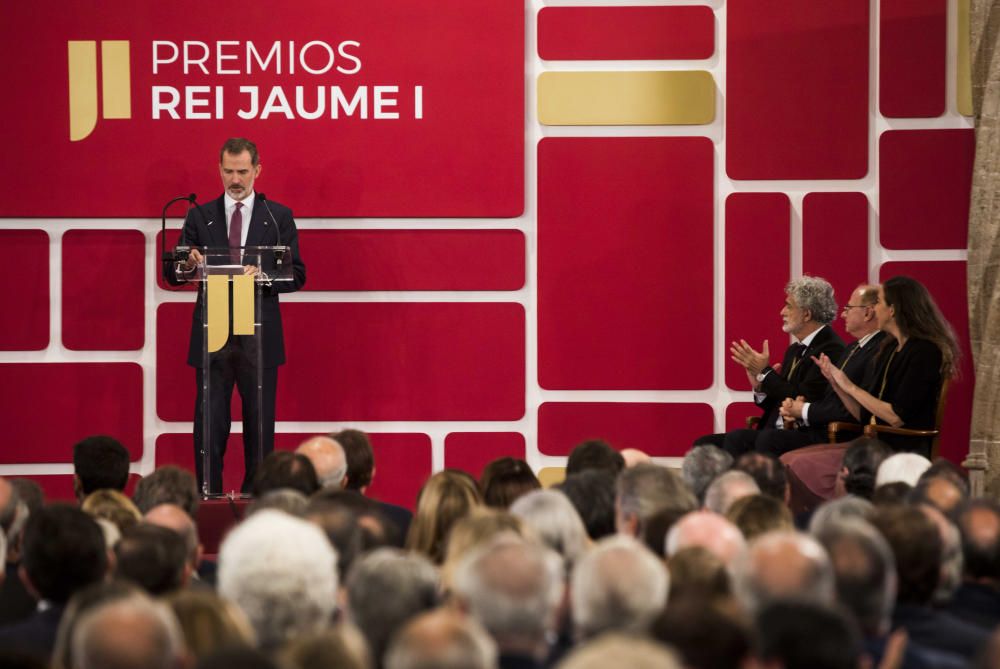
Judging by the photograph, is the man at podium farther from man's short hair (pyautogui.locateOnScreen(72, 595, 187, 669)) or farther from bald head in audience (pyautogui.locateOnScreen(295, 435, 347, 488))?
man's short hair (pyautogui.locateOnScreen(72, 595, 187, 669))

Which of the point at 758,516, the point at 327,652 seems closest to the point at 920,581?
the point at 758,516

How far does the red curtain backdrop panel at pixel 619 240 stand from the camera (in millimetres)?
6328

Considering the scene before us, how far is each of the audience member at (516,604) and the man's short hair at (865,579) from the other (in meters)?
0.54

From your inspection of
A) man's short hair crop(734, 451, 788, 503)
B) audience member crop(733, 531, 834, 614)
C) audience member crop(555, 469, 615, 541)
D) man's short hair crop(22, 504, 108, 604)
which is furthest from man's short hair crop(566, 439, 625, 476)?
audience member crop(733, 531, 834, 614)

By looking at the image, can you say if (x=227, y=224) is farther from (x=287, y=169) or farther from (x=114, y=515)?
(x=114, y=515)

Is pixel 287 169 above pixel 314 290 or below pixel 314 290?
above

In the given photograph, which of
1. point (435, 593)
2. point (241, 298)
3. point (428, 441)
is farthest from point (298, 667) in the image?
point (428, 441)

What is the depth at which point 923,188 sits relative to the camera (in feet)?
20.8

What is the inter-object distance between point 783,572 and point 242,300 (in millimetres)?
3221

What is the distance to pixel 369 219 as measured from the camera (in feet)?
20.7

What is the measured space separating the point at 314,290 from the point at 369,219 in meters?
0.41

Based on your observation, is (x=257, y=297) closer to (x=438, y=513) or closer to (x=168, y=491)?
(x=168, y=491)

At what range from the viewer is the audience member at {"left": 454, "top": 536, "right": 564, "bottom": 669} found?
2137 millimetres

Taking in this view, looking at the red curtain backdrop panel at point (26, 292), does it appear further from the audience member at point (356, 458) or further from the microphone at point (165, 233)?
the audience member at point (356, 458)
